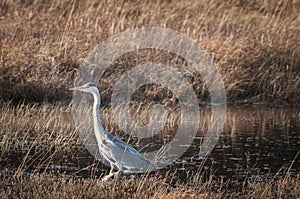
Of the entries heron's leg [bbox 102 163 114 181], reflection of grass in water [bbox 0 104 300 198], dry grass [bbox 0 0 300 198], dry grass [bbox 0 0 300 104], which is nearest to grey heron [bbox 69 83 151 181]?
heron's leg [bbox 102 163 114 181]

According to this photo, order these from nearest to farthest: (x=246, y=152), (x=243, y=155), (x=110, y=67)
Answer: (x=243, y=155), (x=246, y=152), (x=110, y=67)

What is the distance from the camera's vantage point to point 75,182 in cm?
747

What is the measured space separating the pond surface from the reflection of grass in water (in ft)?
0.37

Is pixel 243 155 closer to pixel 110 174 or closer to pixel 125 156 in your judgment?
pixel 125 156

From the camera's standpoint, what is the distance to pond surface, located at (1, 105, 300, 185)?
8.26m

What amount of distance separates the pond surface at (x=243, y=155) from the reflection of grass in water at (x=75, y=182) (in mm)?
111

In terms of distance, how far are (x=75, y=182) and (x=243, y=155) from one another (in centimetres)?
265

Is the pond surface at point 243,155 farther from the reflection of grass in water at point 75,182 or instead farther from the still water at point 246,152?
the reflection of grass in water at point 75,182

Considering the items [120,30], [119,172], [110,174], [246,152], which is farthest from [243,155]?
[120,30]

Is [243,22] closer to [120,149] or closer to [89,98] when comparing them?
[89,98]

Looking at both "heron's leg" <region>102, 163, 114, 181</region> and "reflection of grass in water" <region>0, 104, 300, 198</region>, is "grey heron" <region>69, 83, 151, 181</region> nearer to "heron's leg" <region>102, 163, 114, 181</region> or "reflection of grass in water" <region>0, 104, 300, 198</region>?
"heron's leg" <region>102, 163, 114, 181</region>

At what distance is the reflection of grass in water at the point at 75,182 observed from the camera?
22.6 ft

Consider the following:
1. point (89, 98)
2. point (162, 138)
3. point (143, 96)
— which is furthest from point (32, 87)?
point (162, 138)

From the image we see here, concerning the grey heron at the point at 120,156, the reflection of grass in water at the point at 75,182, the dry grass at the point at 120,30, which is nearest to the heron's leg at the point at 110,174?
the grey heron at the point at 120,156
